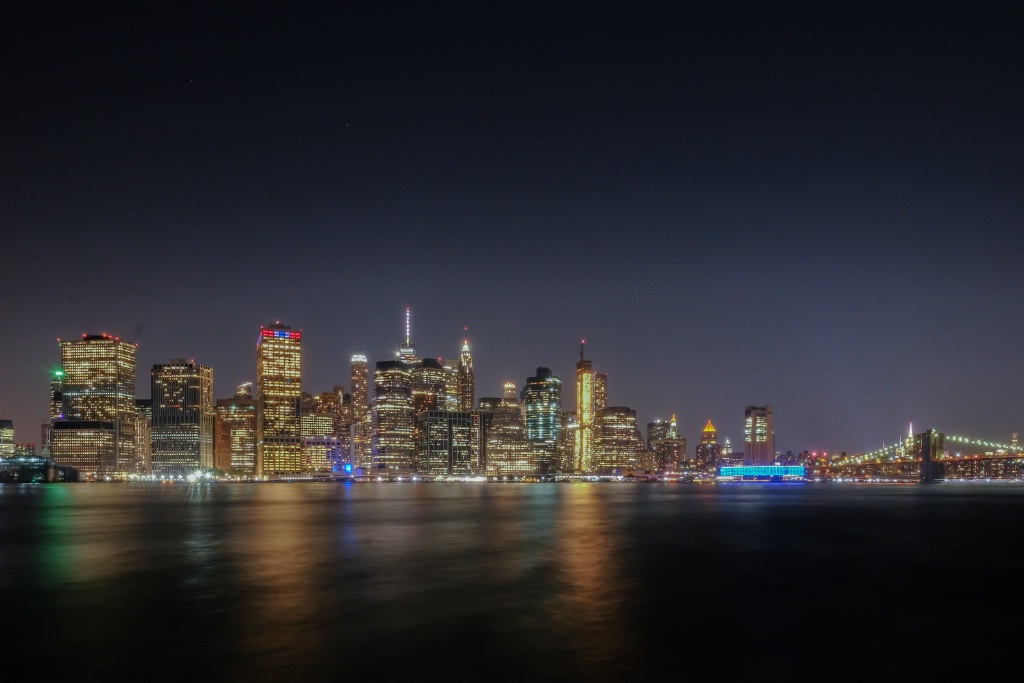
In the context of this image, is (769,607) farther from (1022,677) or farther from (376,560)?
(376,560)

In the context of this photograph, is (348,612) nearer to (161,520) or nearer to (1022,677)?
(1022,677)

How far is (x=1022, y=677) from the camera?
2009cm

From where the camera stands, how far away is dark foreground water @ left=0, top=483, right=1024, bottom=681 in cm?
2114

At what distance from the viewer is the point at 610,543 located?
2080 inches

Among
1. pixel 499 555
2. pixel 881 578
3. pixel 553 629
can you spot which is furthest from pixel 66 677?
pixel 881 578

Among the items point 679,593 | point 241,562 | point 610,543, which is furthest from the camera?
point 610,543

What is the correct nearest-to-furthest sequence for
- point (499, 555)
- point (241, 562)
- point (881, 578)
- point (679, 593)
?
point (679, 593) < point (881, 578) < point (241, 562) < point (499, 555)

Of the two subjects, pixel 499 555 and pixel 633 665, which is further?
pixel 499 555

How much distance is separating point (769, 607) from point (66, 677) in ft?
72.3

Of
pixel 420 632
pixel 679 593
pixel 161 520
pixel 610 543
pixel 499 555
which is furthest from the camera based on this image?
pixel 161 520

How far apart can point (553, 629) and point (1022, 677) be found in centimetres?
1205

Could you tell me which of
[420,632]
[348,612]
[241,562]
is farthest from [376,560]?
[420,632]

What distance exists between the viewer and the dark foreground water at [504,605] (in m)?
21.1

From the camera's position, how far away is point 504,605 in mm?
29641
